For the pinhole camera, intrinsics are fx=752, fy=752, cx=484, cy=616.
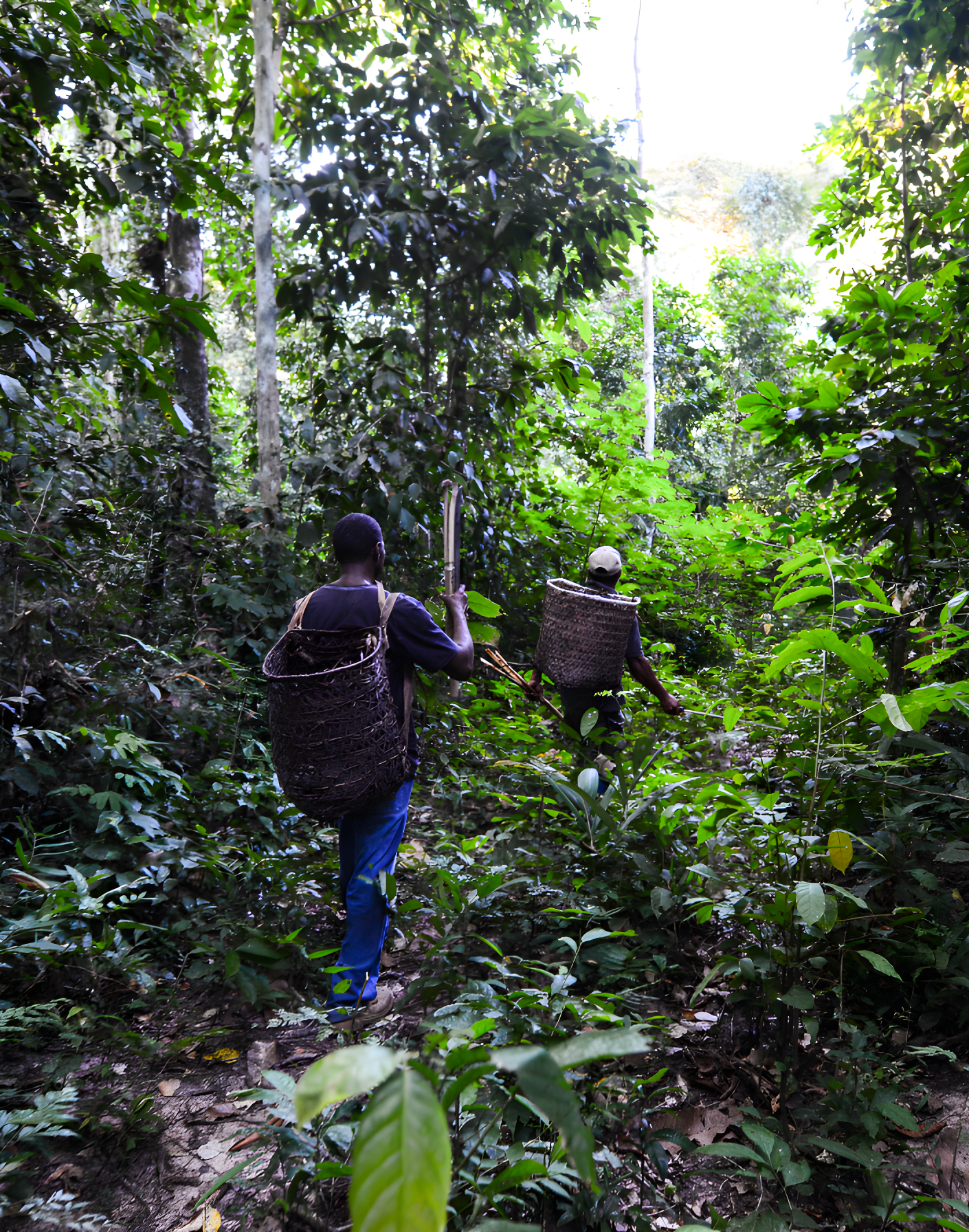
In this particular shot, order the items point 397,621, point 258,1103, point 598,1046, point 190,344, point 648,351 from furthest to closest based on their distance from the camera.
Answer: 1. point 648,351
2. point 190,344
3. point 397,621
4. point 258,1103
5. point 598,1046

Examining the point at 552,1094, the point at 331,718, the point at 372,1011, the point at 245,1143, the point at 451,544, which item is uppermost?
the point at 451,544

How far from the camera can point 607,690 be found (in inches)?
157

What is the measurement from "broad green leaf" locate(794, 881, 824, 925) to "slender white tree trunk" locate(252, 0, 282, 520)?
4360 mm

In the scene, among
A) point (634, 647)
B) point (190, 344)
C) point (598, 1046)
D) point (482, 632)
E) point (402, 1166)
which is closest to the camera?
point (402, 1166)

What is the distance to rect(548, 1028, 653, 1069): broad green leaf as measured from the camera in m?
0.85

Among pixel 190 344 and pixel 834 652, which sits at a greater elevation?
pixel 190 344

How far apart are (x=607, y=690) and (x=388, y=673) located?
155 cm

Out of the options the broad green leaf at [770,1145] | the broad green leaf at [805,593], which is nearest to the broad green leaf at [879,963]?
the broad green leaf at [770,1145]

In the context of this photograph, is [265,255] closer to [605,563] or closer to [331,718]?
[605,563]

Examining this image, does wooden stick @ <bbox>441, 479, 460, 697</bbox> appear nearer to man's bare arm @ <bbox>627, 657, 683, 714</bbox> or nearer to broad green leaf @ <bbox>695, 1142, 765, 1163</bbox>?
man's bare arm @ <bbox>627, 657, 683, 714</bbox>

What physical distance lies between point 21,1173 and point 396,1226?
1.61 m

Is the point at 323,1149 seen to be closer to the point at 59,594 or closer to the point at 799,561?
the point at 799,561

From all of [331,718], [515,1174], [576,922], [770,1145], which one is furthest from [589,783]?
[515,1174]

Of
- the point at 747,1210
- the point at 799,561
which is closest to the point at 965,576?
the point at 799,561
